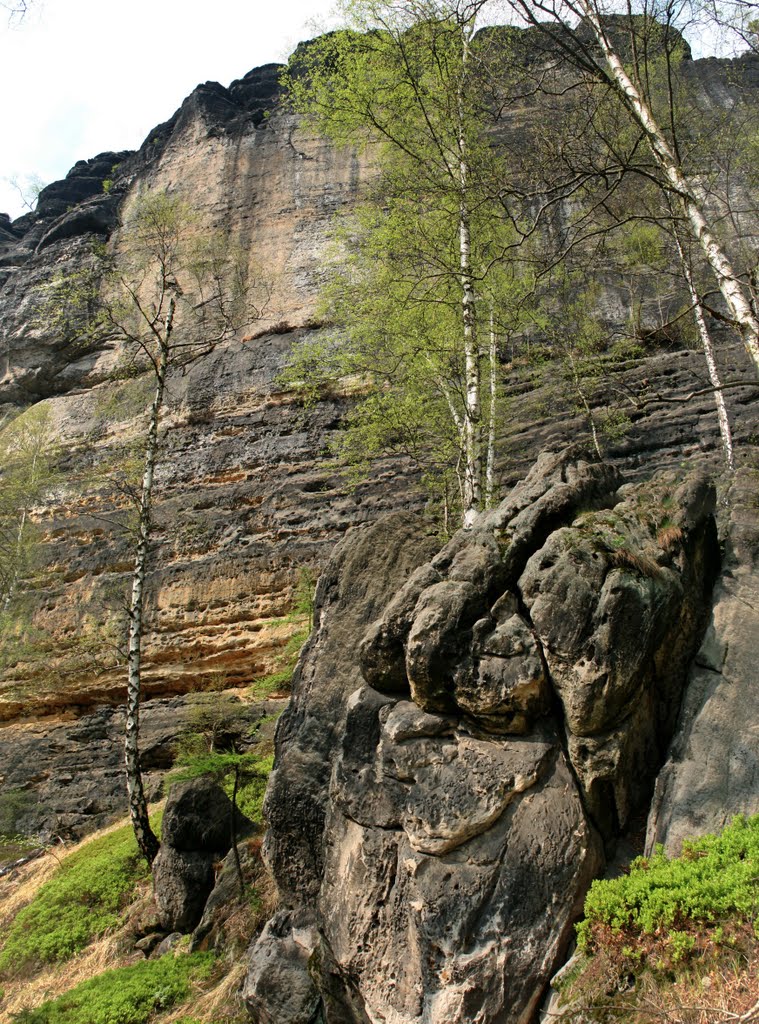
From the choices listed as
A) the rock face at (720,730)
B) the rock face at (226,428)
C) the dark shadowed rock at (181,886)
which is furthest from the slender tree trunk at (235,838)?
the rock face at (226,428)

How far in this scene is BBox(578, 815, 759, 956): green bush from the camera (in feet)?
14.5

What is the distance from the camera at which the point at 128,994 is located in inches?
287

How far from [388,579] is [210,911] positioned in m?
4.25

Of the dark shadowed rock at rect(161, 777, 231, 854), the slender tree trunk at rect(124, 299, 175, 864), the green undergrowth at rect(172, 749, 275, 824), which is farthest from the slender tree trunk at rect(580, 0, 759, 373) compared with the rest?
the slender tree trunk at rect(124, 299, 175, 864)

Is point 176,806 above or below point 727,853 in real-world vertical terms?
below

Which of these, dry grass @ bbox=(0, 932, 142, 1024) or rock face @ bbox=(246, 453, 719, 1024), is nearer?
rock face @ bbox=(246, 453, 719, 1024)

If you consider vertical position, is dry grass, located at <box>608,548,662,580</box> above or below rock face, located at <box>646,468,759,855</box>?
above

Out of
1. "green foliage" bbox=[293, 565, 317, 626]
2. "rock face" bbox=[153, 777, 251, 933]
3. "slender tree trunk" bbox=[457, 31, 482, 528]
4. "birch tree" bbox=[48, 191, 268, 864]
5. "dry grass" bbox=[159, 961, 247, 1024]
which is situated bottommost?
"dry grass" bbox=[159, 961, 247, 1024]

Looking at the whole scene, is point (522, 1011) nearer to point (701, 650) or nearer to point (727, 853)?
point (727, 853)

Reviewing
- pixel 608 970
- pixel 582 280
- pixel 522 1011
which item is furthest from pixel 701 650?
pixel 582 280

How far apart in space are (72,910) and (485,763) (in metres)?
6.84

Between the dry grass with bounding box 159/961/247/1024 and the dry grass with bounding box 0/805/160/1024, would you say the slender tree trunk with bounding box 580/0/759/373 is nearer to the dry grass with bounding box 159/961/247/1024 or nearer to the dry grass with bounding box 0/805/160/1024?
the dry grass with bounding box 159/961/247/1024

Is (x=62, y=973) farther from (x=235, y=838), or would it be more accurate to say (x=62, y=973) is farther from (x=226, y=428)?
(x=226, y=428)

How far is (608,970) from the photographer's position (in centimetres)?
461
